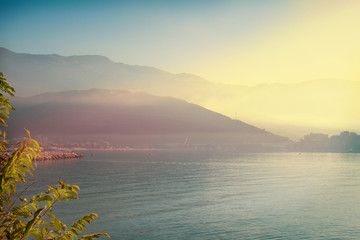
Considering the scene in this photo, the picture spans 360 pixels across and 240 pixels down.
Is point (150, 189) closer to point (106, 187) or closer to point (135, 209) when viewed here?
point (106, 187)

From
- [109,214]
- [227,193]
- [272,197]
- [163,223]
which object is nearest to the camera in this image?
[163,223]

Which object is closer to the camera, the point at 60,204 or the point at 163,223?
the point at 163,223

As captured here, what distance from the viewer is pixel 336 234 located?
31203 mm

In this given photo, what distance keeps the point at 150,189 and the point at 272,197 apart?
19922 millimetres

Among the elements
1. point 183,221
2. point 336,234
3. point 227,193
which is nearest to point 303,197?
point 227,193

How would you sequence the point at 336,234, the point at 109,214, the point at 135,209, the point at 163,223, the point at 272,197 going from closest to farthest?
the point at 336,234, the point at 163,223, the point at 109,214, the point at 135,209, the point at 272,197

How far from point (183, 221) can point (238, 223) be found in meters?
5.46

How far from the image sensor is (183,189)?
60219 mm

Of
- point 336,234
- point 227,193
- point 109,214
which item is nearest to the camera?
point 336,234

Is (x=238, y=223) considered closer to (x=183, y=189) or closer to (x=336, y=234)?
(x=336, y=234)

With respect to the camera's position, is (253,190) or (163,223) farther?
(253,190)

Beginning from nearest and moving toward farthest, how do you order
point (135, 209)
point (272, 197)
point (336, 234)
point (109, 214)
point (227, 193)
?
point (336, 234)
point (109, 214)
point (135, 209)
point (272, 197)
point (227, 193)

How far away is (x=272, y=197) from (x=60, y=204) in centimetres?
3047

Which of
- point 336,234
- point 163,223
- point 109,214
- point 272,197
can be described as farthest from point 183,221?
point 272,197
